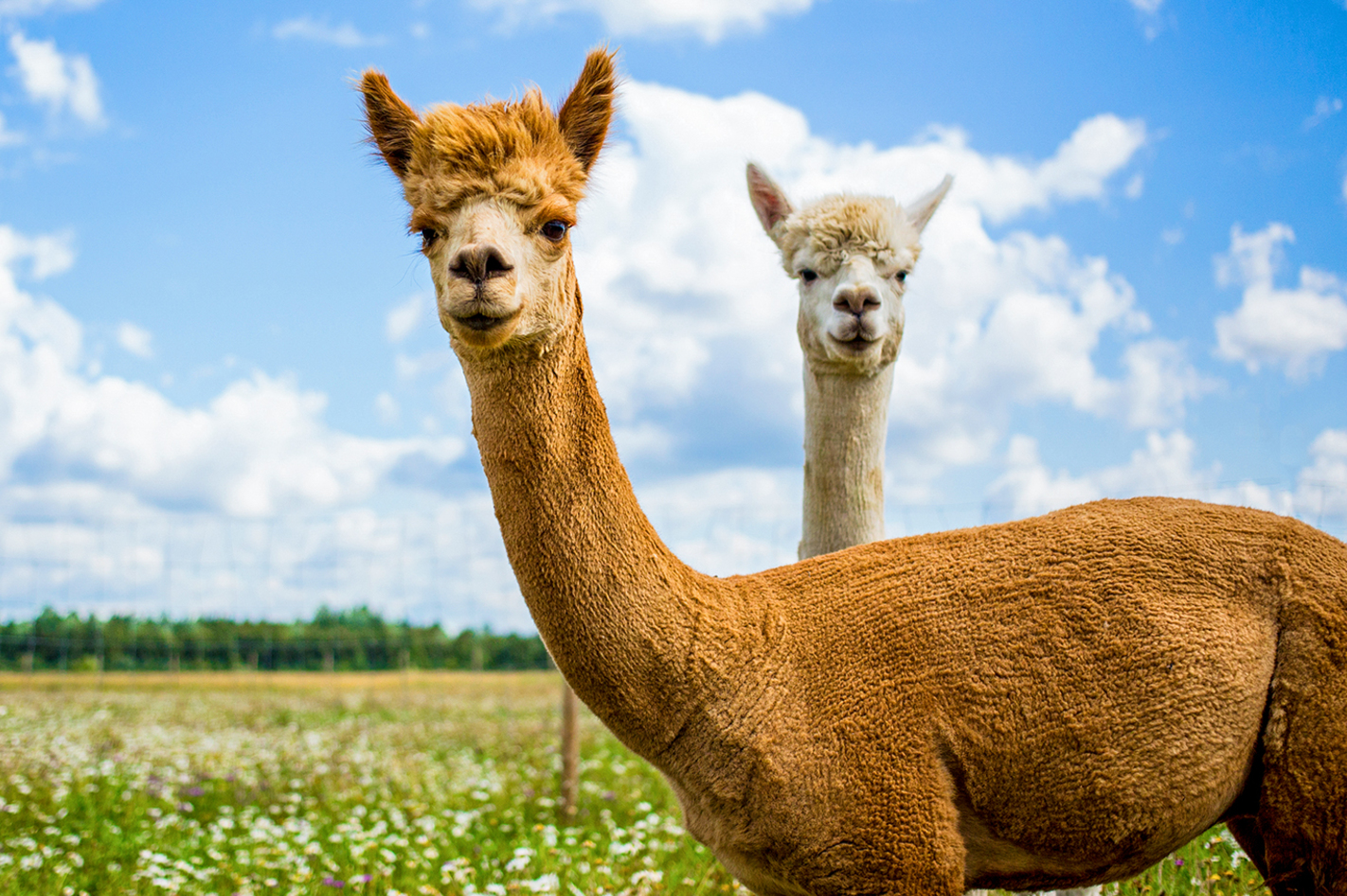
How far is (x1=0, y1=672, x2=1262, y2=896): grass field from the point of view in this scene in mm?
5218

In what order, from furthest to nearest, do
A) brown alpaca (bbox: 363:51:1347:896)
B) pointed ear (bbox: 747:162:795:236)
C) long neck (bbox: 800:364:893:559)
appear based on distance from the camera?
pointed ear (bbox: 747:162:795:236) → long neck (bbox: 800:364:893:559) → brown alpaca (bbox: 363:51:1347:896)

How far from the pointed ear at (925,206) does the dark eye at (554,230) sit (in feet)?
10.1

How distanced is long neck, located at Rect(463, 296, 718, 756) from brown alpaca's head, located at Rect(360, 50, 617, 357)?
0.15m

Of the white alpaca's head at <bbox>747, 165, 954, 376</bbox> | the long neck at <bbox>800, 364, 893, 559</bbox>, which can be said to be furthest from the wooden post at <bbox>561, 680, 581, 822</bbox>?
the white alpaca's head at <bbox>747, 165, 954, 376</bbox>

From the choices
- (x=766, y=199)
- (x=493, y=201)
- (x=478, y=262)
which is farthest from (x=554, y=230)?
(x=766, y=199)

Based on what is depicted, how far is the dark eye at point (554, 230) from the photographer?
2.62 meters

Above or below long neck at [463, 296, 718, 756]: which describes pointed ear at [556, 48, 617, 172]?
above

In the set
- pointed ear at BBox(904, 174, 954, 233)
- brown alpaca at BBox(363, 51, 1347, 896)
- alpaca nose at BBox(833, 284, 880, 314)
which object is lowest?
brown alpaca at BBox(363, 51, 1347, 896)

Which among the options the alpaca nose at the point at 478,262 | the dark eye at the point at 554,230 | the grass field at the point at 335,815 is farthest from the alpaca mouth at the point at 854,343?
the grass field at the point at 335,815

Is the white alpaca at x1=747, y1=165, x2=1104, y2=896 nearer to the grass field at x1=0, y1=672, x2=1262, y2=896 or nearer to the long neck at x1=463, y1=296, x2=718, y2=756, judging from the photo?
the long neck at x1=463, y1=296, x2=718, y2=756

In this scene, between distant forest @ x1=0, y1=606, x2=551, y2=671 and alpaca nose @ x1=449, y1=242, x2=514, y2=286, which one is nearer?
alpaca nose @ x1=449, y1=242, x2=514, y2=286

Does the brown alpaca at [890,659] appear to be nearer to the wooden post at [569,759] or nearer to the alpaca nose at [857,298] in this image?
the alpaca nose at [857,298]

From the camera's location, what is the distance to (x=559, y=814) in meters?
7.45

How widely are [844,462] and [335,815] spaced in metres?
5.36
